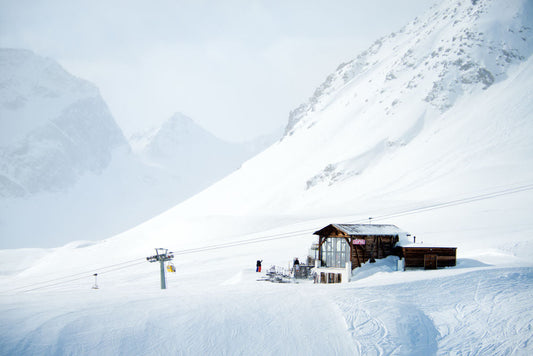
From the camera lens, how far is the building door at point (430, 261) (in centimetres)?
2814

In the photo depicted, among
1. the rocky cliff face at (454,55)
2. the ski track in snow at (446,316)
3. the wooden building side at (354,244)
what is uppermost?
the rocky cliff face at (454,55)

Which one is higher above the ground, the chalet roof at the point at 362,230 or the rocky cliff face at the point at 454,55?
the rocky cliff face at the point at 454,55

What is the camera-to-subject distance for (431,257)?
2827 centimetres

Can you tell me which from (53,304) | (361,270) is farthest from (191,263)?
(53,304)

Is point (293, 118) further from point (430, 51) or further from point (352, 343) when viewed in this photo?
point (352, 343)

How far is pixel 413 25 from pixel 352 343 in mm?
171316

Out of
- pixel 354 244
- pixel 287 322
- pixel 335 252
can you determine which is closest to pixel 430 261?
pixel 354 244

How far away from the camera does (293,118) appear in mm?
193125

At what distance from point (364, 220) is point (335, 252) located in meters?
23.5

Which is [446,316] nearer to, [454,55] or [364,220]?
[364,220]

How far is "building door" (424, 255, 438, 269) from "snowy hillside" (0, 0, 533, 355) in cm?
144

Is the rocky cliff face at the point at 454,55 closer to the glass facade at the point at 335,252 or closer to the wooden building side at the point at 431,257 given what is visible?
the wooden building side at the point at 431,257

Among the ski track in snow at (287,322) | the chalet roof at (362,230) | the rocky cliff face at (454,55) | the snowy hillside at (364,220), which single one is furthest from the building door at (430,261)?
the rocky cliff face at (454,55)

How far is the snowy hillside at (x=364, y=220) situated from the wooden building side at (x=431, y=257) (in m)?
0.83
